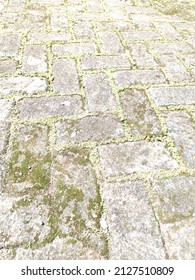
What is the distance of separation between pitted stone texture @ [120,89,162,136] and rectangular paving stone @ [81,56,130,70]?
424mm

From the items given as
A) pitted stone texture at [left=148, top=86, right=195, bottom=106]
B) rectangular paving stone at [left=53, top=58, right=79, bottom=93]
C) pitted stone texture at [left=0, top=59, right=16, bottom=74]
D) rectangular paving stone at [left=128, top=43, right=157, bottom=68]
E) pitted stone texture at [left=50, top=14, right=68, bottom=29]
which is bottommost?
pitted stone texture at [left=0, top=59, right=16, bottom=74]

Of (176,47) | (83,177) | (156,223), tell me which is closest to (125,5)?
(176,47)

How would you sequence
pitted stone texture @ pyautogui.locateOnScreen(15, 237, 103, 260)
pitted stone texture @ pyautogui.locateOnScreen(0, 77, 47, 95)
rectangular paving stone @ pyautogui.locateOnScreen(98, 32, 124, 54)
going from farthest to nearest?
rectangular paving stone @ pyautogui.locateOnScreen(98, 32, 124, 54)
pitted stone texture @ pyautogui.locateOnScreen(0, 77, 47, 95)
pitted stone texture @ pyautogui.locateOnScreen(15, 237, 103, 260)

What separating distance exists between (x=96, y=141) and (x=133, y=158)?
0.89 ft

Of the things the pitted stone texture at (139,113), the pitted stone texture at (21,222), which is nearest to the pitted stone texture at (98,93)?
the pitted stone texture at (139,113)

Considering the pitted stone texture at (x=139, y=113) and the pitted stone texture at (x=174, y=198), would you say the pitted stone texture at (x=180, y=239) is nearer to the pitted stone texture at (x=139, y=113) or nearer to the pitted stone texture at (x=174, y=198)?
the pitted stone texture at (x=174, y=198)

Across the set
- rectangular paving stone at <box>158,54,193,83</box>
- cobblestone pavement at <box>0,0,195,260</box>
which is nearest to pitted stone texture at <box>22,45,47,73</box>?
cobblestone pavement at <box>0,0,195,260</box>

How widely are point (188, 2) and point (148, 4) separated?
61 cm

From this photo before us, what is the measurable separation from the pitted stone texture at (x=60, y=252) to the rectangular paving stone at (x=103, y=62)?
1636 millimetres

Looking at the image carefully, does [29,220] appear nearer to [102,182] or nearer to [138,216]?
[102,182]

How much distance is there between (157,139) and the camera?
74.5 inches

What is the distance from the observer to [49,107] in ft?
6.89

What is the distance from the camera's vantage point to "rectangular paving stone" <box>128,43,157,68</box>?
2.63m

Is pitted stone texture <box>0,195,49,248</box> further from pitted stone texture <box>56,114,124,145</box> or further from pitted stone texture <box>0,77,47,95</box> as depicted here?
pitted stone texture <box>0,77,47,95</box>
